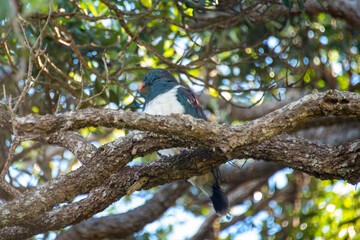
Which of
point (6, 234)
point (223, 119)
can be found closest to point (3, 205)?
point (6, 234)

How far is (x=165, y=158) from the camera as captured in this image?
3580 millimetres

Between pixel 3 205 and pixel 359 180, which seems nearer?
pixel 3 205

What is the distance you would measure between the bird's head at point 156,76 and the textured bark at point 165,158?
1705mm

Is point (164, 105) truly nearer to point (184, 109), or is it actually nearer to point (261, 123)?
point (184, 109)

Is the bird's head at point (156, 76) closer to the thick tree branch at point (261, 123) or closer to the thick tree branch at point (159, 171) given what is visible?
the thick tree branch at point (159, 171)

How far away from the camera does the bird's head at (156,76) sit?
511cm

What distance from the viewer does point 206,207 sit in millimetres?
6707

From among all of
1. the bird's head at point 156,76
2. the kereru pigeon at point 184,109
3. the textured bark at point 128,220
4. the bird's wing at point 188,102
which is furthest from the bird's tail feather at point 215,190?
the textured bark at point 128,220

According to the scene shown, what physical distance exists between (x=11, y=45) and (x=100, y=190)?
8.96 ft

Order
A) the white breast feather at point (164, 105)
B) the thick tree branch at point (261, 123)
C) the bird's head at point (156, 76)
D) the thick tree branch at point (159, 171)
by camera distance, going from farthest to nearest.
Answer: the bird's head at point (156, 76), the white breast feather at point (164, 105), the thick tree branch at point (159, 171), the thick tree branch at point (261, 123)

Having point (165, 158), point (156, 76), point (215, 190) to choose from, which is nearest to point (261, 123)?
point (165, 158)

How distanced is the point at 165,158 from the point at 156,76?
1859 millimetres

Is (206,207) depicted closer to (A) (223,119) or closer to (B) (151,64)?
(A) (223,119)

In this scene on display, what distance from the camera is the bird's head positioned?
5.11 meters
